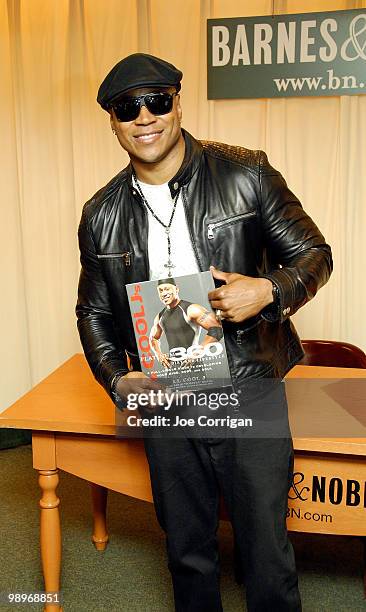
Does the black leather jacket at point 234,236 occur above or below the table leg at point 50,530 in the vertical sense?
above

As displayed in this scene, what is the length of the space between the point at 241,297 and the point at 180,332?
7.4 inches

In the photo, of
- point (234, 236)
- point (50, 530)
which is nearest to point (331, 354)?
point (234, 236)

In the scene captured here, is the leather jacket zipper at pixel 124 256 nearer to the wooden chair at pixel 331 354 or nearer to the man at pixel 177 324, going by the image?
the man at pixel 177 324

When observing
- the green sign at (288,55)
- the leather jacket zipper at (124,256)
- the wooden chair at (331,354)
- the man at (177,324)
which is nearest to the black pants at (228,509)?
the man at (177,324)

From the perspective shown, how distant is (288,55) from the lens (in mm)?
3342

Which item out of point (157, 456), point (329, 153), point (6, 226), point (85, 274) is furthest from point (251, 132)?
point (157, 456)

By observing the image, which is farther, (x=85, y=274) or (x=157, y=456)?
(x=85, y=274)

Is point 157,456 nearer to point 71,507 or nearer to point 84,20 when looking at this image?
point 71,507

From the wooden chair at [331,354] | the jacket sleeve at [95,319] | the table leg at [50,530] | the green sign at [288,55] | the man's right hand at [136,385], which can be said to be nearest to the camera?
the man's right hand at [136,385]

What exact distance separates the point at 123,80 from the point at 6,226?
218 cm

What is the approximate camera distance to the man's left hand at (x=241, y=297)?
5.55ft

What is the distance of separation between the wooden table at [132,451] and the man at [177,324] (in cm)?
41

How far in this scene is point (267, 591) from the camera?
1810 mm

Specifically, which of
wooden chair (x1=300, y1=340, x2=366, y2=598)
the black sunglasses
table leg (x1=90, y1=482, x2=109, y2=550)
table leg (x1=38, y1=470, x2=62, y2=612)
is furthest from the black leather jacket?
table leg (x1=90, y1=482, x2=109, y2=550)
